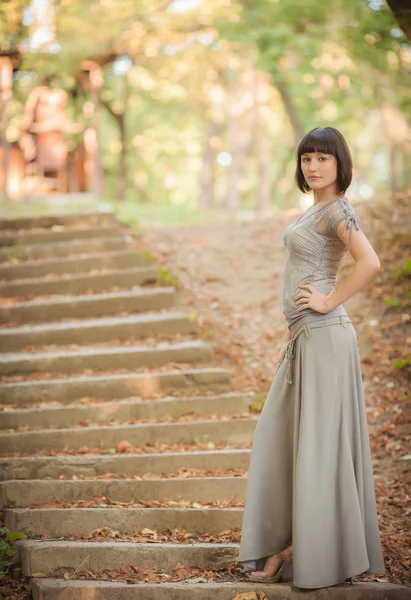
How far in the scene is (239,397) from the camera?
564 centimetres

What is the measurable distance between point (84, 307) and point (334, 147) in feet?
14.3

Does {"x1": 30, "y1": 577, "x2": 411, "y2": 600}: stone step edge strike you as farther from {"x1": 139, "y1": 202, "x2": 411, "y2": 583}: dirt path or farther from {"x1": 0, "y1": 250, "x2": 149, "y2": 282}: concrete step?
{"x1": 0, "y1": 250, "x2": 149, "y2": 282}: concrete step

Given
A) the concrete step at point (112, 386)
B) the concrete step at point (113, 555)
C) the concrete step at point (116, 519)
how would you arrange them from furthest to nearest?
the concrete step at point (112, 386)
the concrete step at point (116, 519)
the concrete step at point (113, 555)

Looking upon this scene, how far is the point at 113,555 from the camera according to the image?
151 inches

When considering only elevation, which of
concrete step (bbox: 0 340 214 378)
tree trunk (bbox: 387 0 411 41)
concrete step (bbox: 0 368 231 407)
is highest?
tree trunk (bbox: 387 0 411 41)

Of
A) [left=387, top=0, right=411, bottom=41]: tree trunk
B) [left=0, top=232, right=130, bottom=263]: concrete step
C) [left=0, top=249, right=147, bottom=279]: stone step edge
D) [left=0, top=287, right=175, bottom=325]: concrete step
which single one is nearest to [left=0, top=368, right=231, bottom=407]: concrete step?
[left=0, top=287, right=175, bottom=325]: concrete step

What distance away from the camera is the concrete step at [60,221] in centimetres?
945

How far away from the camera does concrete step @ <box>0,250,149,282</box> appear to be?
26.8ft

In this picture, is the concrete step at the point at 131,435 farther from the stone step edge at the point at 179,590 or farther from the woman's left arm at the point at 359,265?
the woman's left arm at the point at 359,265

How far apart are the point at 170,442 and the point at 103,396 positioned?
0.82 metres

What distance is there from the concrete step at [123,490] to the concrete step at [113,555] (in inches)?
25.2

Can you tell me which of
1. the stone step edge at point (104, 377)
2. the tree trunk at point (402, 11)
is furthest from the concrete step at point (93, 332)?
the tree trunk at point (402, 11)

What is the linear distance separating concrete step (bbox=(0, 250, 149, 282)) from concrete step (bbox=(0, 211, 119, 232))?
52.3 inches

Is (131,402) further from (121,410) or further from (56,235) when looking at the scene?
(56,235)
